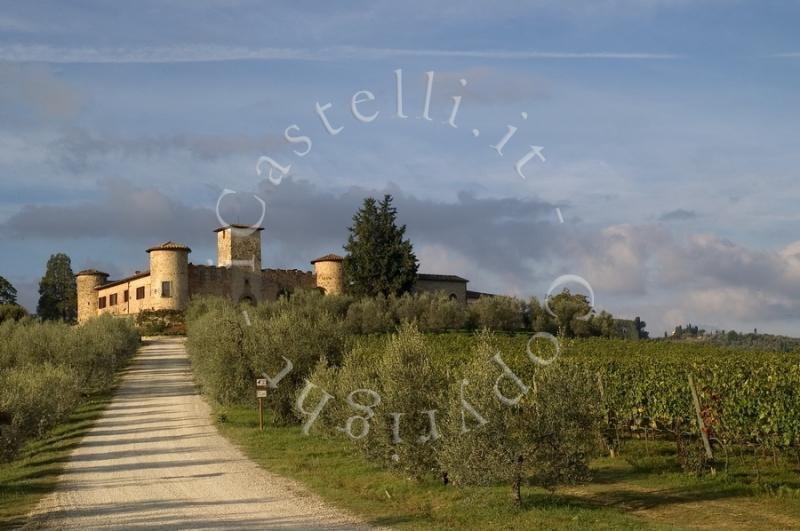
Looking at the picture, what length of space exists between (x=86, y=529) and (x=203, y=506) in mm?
1869

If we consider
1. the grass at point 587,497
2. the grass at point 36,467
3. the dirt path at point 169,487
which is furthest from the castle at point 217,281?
the grass at point 587,497

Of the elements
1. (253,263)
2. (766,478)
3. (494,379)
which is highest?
(253,263)

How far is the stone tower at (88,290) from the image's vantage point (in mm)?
74875

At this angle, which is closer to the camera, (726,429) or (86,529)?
(86,529)

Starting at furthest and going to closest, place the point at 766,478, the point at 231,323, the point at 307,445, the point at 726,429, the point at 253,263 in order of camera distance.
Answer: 1. the point at 253,263
2. the point at 231,323
3. the point at 307,445
4. the point at 726,429
5. the point at 766,478

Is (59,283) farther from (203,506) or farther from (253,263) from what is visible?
(203,506)

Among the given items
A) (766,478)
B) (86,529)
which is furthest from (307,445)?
(766,478)

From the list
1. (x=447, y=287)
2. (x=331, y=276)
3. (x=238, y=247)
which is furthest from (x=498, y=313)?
(x=238, y=247)

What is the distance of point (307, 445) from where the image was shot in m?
20.9

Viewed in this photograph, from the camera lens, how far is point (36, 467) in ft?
63.3

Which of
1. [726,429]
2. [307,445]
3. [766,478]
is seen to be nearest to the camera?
[766,478]

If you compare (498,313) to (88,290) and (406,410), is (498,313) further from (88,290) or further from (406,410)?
(406,410)

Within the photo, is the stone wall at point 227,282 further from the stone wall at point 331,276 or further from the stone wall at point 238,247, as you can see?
Answer: the stone wall at point 331,276

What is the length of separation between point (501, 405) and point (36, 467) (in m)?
11.4
